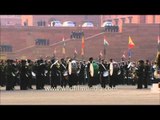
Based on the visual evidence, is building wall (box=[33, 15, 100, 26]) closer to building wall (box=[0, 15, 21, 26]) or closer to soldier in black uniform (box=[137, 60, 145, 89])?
building wall (box=[0, 15, 21, 26])

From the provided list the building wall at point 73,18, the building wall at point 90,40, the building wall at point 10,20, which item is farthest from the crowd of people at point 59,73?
the building wall at point 10,20

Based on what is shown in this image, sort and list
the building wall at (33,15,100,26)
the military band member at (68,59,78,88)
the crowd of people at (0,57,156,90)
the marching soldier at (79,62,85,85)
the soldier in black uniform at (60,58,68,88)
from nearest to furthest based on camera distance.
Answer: the crowd of people at (0,57,156,90) < the military band member at (68,59,78,88) < the soldier in black uniform at (60,58,68,88) < the marching soldier at (79,62,85,85) < the building wall at (33,15,100,26)

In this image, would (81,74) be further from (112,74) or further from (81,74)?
(112,74)

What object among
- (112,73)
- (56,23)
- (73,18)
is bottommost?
(112,73)

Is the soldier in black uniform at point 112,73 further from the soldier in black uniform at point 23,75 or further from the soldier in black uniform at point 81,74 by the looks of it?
the soldier in black uniform at point 23,75

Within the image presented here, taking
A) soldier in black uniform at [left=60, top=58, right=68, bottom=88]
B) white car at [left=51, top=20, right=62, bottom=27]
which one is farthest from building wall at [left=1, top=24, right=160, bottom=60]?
soldier in black uniform at [left=60, top=58, right=68, bottom=88]

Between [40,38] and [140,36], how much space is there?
9.28m

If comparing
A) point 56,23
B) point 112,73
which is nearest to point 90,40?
point 56,23

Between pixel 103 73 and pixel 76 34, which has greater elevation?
pixel 76 34

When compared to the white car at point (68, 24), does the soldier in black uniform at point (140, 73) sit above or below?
below

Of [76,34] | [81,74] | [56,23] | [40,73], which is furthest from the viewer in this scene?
[56,23]

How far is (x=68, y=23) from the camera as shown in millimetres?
59844

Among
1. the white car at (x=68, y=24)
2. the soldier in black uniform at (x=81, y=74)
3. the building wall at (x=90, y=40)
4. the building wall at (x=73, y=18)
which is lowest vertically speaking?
the soldier in black uniform at (x=81, y=74)

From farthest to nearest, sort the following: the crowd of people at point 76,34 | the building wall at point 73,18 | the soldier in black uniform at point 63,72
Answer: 1. the building wall at point 73,18
2. the crowd of people at point 76,34
3. the soldier in black uniform at point 63,72
